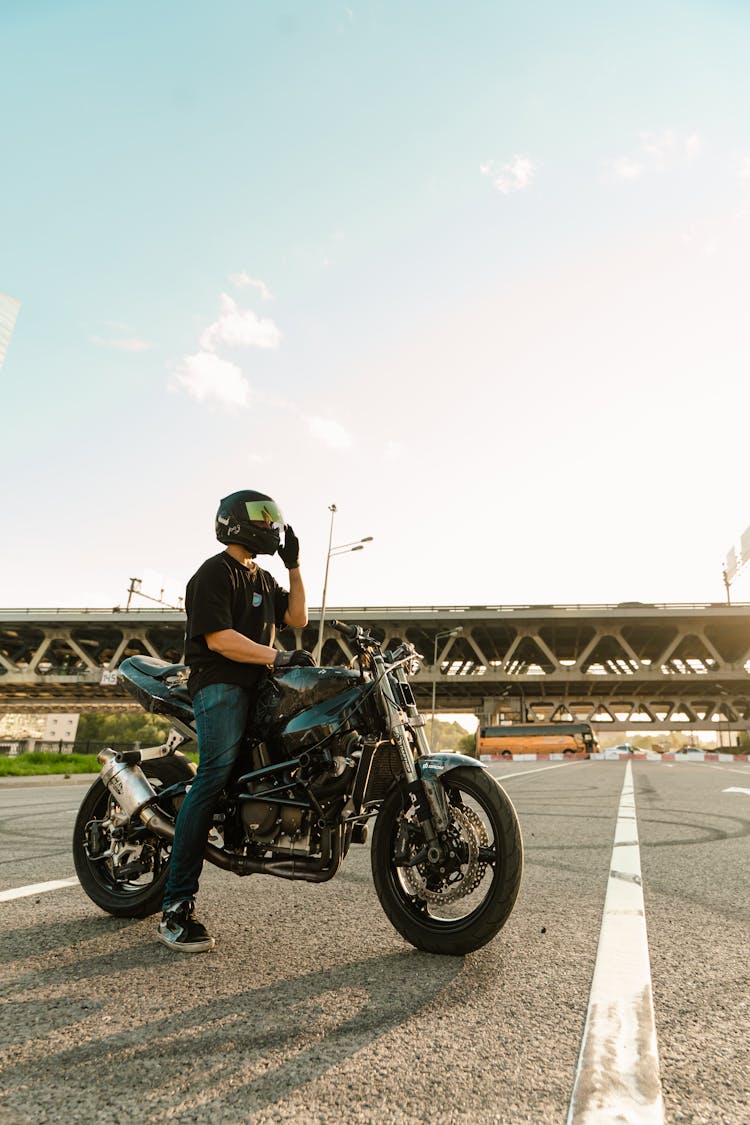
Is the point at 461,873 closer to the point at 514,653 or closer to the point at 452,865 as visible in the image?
the point at 452,865

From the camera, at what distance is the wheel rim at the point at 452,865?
9.61ft

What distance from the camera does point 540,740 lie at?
53094 millimetres

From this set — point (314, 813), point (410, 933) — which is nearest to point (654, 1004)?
point (410, 933)

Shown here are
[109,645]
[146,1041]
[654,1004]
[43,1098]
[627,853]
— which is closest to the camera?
[43,1098]

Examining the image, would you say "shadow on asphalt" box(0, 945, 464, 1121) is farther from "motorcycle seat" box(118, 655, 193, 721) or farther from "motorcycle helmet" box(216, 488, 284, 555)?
"motorcycle helmet" box(216, 488, 284, 555)

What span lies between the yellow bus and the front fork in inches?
2018

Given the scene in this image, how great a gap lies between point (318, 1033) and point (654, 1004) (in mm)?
1075

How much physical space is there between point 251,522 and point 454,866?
1.86m

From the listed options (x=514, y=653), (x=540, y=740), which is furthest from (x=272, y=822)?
(x=514, y=653)

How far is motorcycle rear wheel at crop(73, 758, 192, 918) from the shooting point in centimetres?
352

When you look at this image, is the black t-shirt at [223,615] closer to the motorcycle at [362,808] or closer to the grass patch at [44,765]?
the motorcycle at [362,808]

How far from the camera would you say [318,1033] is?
2064 millimetres

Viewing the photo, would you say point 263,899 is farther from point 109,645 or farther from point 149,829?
point 109,645

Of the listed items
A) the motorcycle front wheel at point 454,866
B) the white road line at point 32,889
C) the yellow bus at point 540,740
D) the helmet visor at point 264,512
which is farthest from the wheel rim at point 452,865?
the yellow bus at point 540,740
